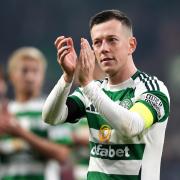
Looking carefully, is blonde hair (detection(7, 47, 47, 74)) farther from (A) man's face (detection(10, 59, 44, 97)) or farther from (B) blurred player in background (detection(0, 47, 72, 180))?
(B) blurred player in background (detection(0, 47, 72, 180))

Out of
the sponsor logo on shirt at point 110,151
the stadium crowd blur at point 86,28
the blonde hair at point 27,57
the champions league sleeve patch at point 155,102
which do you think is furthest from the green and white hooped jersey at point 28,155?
the stadium crowd blur at point 86,28

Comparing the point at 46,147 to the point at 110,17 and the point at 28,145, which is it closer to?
the point at 28,145

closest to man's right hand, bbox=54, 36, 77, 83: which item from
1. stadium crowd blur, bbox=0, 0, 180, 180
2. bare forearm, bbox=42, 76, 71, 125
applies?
bare forearm, bbox=42, 76, 71, 125

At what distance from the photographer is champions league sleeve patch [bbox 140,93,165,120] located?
3.58m

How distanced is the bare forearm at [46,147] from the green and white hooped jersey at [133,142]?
1.58m

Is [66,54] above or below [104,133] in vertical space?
above

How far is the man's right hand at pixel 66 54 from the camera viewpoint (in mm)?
3621

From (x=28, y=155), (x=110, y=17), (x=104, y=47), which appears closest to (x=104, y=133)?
(x=104, y=47)

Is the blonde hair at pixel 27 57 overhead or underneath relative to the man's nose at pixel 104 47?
overhead

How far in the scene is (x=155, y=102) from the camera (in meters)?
3.59

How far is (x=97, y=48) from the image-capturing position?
3.70 m

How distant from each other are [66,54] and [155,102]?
1.67 ft

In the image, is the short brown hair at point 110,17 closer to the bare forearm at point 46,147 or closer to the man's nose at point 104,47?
the man's nose at point 104,47

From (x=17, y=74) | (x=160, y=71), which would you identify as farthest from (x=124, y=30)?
(x=160, y=71)
